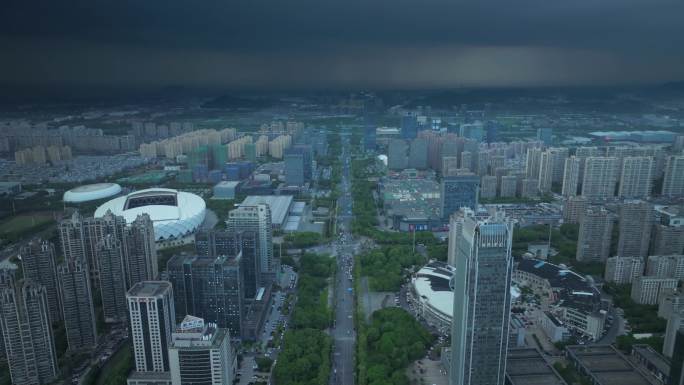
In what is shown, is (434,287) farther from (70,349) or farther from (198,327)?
(70,349)

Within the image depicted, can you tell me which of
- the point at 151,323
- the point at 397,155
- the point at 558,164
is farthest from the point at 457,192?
the point at 151,323

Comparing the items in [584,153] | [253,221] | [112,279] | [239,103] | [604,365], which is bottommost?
[604,365]

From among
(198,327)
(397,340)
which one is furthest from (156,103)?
(397,340)

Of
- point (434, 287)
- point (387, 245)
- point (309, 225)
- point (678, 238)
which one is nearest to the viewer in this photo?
point (434, 287)

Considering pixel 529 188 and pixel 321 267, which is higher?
pixel 529 188

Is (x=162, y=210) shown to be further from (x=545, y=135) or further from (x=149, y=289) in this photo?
(x=545, y=135)

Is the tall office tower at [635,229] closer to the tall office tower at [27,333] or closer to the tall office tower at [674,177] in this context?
the tall office tower at [674,177]
